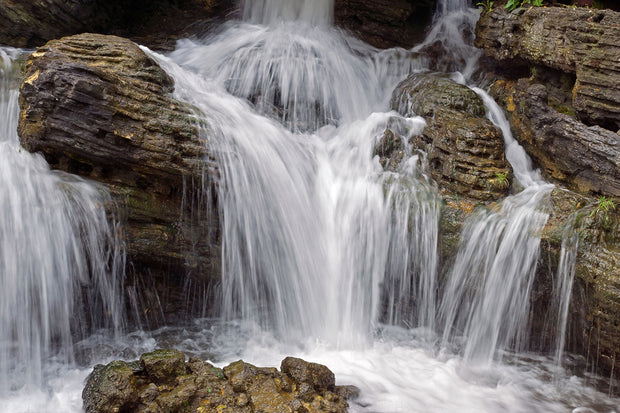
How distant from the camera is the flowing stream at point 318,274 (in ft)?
15.9

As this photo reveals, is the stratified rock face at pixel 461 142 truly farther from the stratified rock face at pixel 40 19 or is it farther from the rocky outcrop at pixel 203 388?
the stratified rock face at pixel 40 19

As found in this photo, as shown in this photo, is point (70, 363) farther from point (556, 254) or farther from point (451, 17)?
point (451, 17)

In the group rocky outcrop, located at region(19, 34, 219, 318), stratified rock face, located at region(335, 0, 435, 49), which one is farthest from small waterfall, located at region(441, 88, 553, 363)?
stratified rock face, located at region(335, 0, 435, 49)

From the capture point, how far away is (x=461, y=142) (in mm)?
6570

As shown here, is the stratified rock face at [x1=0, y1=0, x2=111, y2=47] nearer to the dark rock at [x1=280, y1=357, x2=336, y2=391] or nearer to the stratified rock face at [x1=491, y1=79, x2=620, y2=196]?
the dark rock at [x1=280, y1=357, x2=336, y2=391]

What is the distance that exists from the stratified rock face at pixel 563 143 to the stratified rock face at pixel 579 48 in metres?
0.27

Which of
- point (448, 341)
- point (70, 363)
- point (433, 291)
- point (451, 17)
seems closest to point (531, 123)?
point (433, 291)

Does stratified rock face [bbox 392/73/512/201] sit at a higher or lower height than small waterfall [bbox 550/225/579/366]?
higher

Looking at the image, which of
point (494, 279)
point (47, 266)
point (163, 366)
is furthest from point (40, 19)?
point (494, 279)

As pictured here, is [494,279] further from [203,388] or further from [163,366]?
[163,366]

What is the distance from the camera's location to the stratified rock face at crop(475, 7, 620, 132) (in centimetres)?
599

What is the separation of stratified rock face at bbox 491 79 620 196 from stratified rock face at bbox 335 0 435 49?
354 centimetres

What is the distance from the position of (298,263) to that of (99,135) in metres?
2.67

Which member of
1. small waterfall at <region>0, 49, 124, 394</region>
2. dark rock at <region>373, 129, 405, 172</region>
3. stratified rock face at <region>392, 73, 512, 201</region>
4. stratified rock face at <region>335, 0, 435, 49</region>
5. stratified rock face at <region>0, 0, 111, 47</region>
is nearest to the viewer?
small waterfall at <region>0, 49, 124, 394</region>
